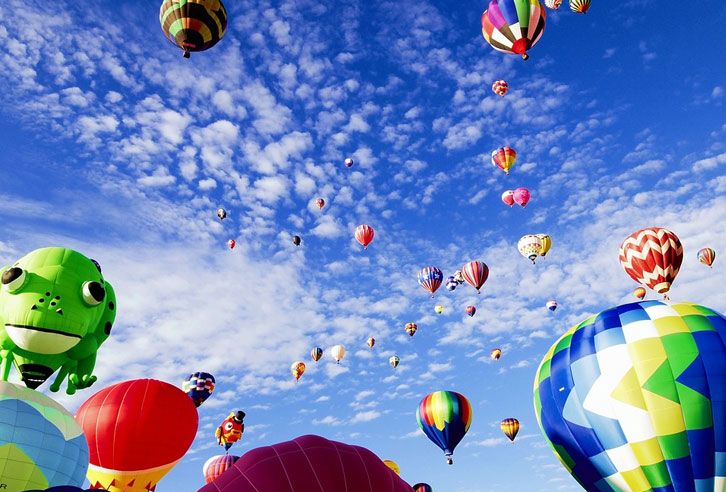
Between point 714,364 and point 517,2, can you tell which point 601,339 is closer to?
point 714,364

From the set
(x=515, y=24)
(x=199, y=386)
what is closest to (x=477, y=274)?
(x=515, y=24)

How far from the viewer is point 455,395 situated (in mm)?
26938

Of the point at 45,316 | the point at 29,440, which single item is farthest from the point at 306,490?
the point at 45,316

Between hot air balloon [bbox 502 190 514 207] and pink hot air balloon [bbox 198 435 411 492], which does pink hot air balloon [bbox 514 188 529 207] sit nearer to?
hot air balloon [bbox 502 190 514 207]

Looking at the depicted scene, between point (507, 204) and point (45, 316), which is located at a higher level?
point (507, 204)

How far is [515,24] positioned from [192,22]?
481 inches

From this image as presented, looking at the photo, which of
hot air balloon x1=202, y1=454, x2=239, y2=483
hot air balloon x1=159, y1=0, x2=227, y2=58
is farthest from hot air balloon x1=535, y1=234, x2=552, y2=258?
hot air balloon x1=159, y1=0, x2=227, y2=58

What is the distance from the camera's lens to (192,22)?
1672cm

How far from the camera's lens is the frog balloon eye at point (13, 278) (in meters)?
10.8

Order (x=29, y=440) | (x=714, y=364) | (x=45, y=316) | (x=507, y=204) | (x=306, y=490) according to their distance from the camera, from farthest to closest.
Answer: (x=507, y=204)
(x=714, y=364)
(x=45, y=316)
(x=29, y=440)
(x=306, y=490)

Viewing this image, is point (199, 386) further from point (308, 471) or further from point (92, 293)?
point (308, 471)

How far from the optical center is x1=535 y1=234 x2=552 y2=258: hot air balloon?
35.5 meters

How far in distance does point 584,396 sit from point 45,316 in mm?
11748

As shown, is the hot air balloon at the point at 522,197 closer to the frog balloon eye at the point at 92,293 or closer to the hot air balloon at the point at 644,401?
the hot air balloon at the point at 644,401
